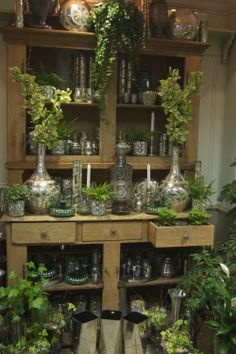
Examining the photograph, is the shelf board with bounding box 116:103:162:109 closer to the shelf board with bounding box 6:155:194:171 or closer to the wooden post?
the shelf board with bounding box 6:155:194:171

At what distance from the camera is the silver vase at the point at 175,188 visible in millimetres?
2557

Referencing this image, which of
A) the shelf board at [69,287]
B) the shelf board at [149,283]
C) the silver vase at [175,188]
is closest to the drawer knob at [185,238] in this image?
the silver vase at [175,188]

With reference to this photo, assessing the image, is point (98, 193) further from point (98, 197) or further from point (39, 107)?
point (39, 107)

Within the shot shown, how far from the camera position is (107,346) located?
2.24 meters

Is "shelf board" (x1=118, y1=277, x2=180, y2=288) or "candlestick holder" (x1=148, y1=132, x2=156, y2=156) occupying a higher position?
"candlestick holder" (x1=148, y1=132, x2=156, y2=156)

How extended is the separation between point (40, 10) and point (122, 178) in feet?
3.64

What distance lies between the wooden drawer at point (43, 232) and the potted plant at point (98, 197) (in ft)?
0.54

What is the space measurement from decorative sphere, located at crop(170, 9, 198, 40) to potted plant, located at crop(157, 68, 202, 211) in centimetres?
26

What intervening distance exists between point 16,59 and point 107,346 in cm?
171

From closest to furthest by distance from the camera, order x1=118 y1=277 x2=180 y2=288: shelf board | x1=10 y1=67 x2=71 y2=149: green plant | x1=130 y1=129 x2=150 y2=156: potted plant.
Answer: x1=10 y1=67 x2=71 y2=149: green plant < x1=118 y1=277 x2=180 y2=288: shelf board < x1=130 y1=129 x2=150 y2=156: potted plant

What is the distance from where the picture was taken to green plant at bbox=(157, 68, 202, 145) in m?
2.47

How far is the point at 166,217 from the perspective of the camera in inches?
95.4

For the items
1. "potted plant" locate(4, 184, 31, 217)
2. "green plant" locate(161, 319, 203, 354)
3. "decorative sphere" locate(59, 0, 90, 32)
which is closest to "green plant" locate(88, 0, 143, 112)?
"decorative sphere" locate(59, 0, 90, 32)

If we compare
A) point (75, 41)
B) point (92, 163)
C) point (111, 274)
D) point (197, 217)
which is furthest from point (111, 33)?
point (111, 274)
